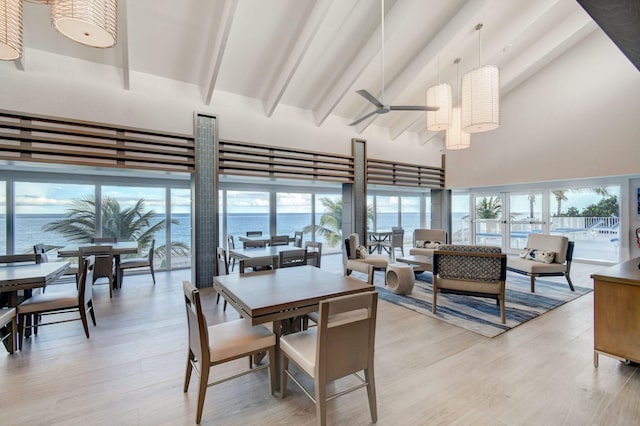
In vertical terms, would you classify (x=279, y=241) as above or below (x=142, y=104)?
below

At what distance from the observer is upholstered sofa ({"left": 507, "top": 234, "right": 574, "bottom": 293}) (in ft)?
15.7

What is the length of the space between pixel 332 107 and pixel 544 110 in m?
5.02

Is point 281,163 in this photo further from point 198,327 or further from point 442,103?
point 198,327

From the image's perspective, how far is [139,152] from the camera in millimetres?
4543

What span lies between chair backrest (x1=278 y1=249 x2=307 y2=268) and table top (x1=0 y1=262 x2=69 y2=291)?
2.33 m

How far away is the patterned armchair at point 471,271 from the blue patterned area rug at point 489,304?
0.70ft

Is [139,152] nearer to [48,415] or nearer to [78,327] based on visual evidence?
[78,327]

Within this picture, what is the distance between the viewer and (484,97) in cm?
371

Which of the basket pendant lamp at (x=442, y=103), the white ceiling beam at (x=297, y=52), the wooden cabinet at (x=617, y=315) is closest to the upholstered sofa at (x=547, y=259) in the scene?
the wooden cabinet at (x=617, y=315)

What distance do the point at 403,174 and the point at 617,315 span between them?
575cm

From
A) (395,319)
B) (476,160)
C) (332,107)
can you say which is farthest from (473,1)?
(395,319)

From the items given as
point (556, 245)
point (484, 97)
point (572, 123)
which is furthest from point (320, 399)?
point (572, 123)

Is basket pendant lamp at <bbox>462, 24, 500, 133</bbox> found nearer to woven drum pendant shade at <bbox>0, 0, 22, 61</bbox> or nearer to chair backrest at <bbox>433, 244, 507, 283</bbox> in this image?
chair backrest at <bbox>433, 244, 507, 283</bbox>

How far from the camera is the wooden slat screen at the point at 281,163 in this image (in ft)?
17.3
